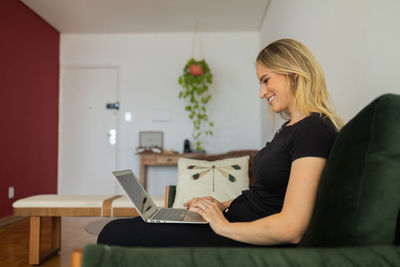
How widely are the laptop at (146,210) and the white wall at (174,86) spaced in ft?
13.0

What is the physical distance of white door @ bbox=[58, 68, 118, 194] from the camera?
5.50m

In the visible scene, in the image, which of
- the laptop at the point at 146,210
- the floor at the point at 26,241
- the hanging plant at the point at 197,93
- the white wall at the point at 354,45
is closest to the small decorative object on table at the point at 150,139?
the hanging plant at the point at 197,93

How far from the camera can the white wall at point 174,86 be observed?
215 inches

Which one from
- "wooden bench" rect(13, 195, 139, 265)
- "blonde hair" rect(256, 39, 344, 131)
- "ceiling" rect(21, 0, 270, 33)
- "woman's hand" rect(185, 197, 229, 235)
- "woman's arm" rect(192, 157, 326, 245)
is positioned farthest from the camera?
"ceiling" rect(21, 0, 270, 33)

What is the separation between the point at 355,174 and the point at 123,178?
912 mm

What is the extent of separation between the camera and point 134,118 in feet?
18.1

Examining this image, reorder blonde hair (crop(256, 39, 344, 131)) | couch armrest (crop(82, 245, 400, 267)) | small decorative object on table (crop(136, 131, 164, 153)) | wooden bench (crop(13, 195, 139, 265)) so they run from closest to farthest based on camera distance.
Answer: couch armrest (crop(82, 245, 400, 267)) < blonde hair (crop(256, 39, 344, 131)) < wooden bench (crop(13, 195, 139, 265)) < small decorative object on table (crop(136, 131, 164, 153))

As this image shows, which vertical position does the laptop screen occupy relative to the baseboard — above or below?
above

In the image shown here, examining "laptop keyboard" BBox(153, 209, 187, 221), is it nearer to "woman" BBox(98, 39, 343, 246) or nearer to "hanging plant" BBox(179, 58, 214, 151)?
"woman" BBox(98, 39, 343, 246)

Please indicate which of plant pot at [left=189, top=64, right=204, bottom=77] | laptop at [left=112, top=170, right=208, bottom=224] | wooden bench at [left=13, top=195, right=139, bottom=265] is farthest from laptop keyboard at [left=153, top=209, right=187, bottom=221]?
plant pot at [left=189, top=64, right=204, bottom=77]

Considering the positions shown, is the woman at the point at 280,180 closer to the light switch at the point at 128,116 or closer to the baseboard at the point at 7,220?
the baseboard at the point at 7,220

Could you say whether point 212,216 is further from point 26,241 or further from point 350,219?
point 26,241

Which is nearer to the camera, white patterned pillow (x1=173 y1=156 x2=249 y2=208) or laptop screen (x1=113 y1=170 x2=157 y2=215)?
laptop screen (x1=113 y1=170 x2=157 y2=215)

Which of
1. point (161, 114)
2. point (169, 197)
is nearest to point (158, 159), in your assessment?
point (161, 114)
